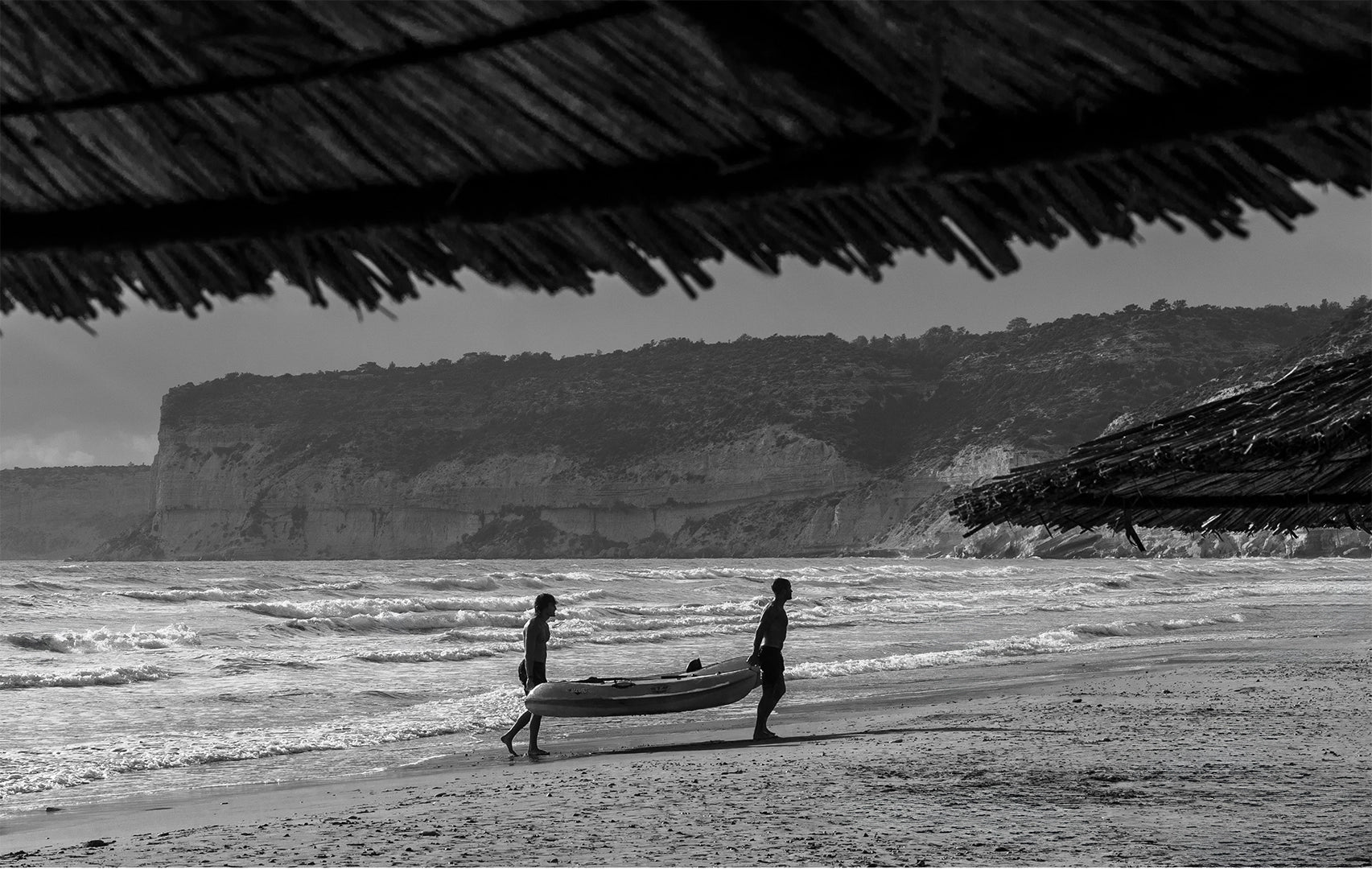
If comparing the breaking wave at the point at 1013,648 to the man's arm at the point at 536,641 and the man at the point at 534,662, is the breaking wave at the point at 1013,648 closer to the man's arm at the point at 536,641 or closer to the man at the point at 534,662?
the man at the point at 534,662

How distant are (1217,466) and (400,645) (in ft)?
72.2

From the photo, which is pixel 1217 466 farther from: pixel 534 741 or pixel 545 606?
pixel 534 741

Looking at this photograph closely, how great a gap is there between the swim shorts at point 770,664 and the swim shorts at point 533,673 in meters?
1.86

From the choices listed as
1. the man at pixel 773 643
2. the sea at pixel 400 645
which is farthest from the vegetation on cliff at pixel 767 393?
the man at pixel 773 643

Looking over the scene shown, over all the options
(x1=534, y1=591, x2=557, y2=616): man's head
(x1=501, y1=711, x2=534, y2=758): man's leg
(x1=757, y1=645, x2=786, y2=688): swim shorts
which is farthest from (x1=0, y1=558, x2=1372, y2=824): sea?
(x1=757, y1=645, x2=786, y2=688): swim shorts

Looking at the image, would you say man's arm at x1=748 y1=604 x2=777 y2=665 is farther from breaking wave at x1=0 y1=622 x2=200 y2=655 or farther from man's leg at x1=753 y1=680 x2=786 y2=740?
breaking wave at x1=0 y1=622 x2=200 y2=655

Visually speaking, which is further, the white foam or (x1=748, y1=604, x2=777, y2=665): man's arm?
the white foam

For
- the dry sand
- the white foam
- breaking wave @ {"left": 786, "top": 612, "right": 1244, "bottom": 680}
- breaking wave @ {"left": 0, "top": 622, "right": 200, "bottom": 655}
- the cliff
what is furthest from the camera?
the cliff

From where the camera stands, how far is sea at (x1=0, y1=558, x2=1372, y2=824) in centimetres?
1234

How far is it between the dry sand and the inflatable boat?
37cm

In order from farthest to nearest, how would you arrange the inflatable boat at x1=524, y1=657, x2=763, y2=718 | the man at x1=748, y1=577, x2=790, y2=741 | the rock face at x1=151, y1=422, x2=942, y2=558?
the rock face at x1=151, y1=422, x2=942, y2=558
the inflatable boat at x1=524, y1=657, x2=763, y2=718
the man at x1=748, y1=577, x2=790, y2=741

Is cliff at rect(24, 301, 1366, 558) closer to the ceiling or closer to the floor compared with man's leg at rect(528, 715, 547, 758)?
closer to the ceiling

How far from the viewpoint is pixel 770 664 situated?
1021 cm

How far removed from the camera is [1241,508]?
586 centimetres
